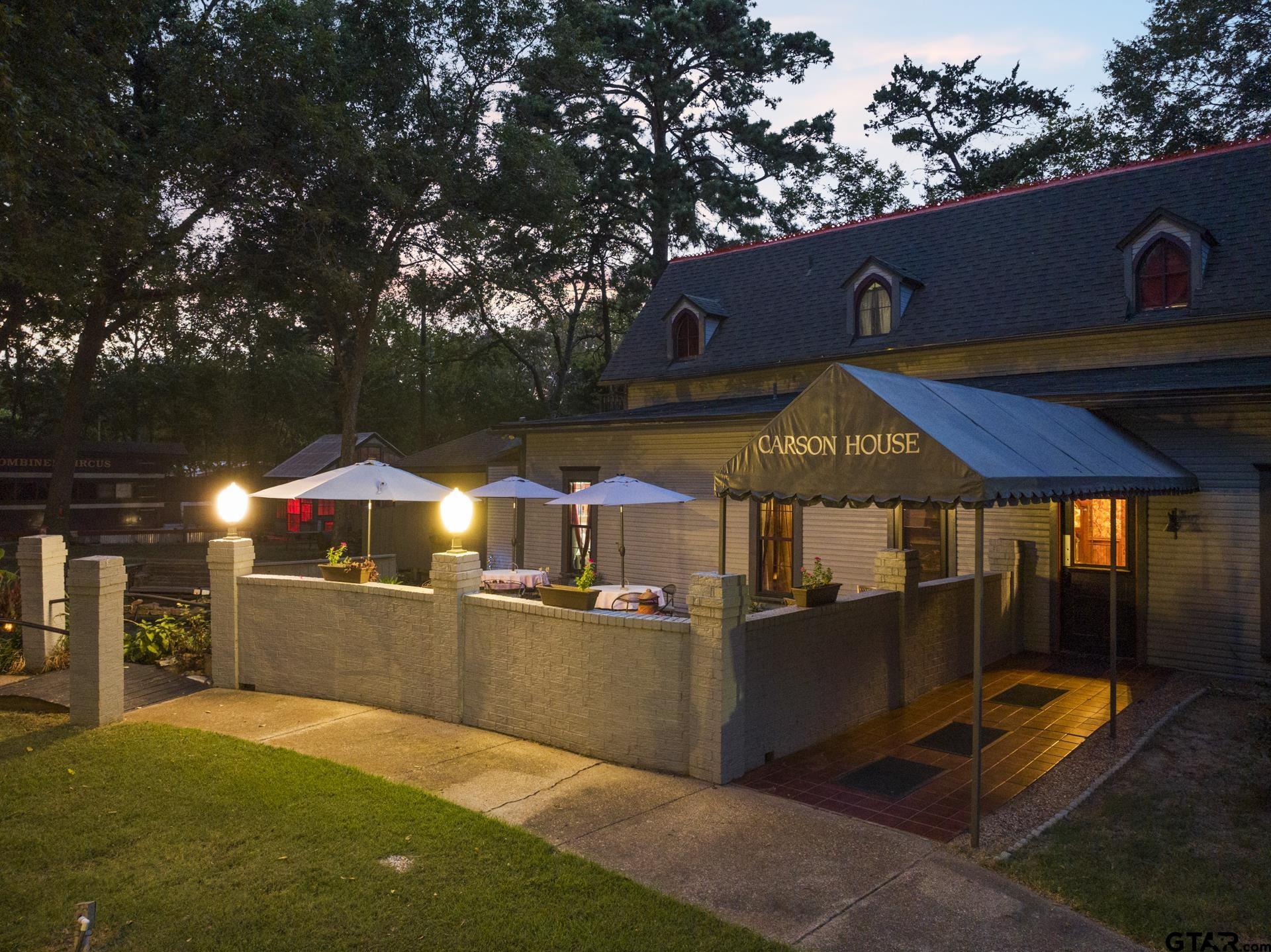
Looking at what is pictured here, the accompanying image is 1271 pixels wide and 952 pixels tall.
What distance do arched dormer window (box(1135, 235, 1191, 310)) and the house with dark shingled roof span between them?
4 cm

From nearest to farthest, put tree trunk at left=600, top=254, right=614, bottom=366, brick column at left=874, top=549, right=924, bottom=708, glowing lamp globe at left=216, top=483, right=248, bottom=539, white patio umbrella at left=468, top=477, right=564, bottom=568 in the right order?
brick column at left=874, top=549, right=924, bottom=708 < glowing lamp globe at left=216, top=483, right=248, bottom=539 < white patio umbrella at left=468, top=477, right=564, bottom=568 < tree trunk at left=600, top=254, right=614, bottom=366

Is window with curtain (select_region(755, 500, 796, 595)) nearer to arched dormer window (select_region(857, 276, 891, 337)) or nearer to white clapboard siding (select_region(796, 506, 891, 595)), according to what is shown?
white clapboard siding (select_region(796, 506, 891, 595))

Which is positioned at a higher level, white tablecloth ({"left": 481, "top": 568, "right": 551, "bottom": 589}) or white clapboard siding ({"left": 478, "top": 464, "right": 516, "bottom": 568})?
white clapboard siding ({"left": 478, "top": 464, "right": 516, "bottom": 568})

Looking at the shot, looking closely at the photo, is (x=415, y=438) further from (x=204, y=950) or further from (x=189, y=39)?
(x=204, y=950)

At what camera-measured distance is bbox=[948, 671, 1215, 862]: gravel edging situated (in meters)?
5.96

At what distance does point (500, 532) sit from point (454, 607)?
1068 cm

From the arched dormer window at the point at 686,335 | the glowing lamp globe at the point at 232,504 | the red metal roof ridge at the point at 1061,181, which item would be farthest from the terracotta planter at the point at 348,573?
the red metal roof ridge at the point at 1061,181

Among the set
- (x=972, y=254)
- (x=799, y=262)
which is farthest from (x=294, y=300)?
(x=972, y=254)

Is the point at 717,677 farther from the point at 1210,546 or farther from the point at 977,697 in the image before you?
the point at 1210,546

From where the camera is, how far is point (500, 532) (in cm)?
1930

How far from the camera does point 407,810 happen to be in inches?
247

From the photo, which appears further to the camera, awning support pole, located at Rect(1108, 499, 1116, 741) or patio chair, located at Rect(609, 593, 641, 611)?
patio chair, located at Rect(609, 593, 641, 611)

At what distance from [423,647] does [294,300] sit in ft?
71.0

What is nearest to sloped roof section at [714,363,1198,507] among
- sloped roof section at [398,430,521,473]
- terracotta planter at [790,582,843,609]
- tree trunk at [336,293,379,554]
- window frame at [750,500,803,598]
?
terracotta planter at [790,582,843,609]
